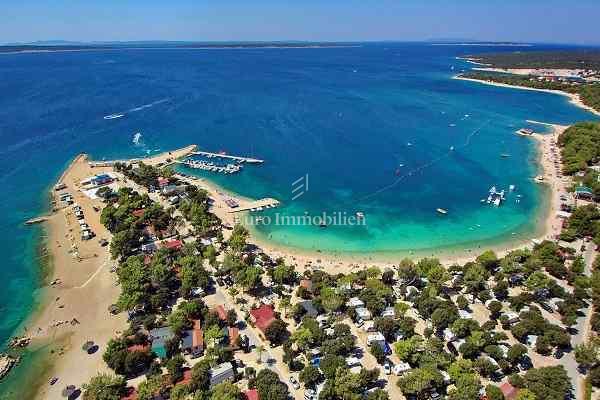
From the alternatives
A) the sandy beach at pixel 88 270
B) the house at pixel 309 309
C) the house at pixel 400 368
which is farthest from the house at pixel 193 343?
the house at pixel 400 368

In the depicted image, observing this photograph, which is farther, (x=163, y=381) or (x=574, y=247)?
(x=574, y=247)

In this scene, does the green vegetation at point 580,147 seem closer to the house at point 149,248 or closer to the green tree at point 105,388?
the house at point 149,248

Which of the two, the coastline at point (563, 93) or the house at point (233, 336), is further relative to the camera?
the coastline at point (563, 93)

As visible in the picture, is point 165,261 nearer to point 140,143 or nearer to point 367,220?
point 367,220

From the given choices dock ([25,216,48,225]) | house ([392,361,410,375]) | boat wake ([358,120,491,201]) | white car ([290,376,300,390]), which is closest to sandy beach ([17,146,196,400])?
dock ([25,216,48,225])

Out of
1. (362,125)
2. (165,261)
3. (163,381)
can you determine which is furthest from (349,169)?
(163,381)

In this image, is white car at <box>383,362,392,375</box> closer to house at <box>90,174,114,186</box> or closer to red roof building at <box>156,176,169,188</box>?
red roof building at <box>156,176,169,188</box>

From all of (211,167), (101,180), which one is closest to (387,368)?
(211,167)
